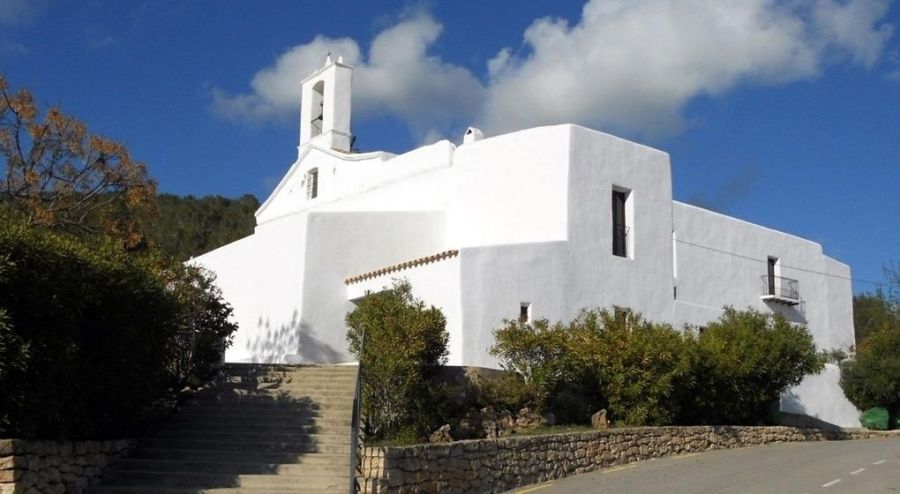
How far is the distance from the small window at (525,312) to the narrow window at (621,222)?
4041 millimetres

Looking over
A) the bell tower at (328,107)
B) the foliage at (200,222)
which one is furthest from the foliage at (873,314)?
the foliage at (200,222)

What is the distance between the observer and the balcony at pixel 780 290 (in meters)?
31.0

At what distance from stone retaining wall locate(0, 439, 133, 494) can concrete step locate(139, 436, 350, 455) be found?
3.13 feet

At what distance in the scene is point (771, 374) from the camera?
24.7 m

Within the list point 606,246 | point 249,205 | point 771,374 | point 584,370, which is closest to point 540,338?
point 584,370

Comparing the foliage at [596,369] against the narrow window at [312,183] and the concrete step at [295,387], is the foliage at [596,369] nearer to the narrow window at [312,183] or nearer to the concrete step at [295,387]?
the concrete step at [295,387]

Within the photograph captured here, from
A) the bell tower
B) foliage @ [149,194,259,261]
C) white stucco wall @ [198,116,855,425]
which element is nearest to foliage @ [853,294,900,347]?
white stucco wall @ [198,116,855,425]

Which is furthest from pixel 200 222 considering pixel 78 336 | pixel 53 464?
pixel 53 464

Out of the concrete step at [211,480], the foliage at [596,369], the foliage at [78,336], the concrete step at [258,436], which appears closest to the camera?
the foliage at [78,336]

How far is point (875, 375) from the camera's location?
31.3 m

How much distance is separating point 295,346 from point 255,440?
25.9 ft

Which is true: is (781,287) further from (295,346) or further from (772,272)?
(295,346)

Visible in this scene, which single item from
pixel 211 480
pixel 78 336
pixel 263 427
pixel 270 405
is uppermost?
pixel 78 336

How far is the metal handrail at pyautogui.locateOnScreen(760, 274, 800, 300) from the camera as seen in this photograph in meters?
31.2
